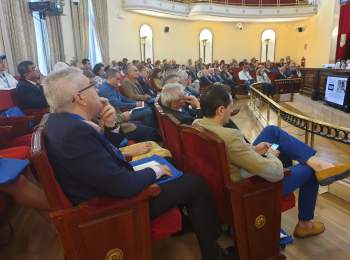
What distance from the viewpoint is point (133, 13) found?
40.4ft

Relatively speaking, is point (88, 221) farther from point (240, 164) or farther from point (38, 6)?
point (38, 6)

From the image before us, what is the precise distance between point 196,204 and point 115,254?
475 mm

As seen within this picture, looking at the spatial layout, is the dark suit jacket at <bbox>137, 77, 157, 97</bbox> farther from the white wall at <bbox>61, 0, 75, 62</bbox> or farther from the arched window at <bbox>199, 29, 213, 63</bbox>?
the arched window at <bbox>199, 29, 213, 63</bbox>

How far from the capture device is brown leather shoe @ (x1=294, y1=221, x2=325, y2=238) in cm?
194

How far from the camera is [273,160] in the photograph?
1581 mm

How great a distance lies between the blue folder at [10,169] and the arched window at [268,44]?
57.9ft

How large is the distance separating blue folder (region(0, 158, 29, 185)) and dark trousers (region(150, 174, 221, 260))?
0.90 metres

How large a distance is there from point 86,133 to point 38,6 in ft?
23.0

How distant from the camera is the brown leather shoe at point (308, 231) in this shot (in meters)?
1.94

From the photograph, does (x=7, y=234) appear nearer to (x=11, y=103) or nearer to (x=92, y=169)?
(x=92, y=169)

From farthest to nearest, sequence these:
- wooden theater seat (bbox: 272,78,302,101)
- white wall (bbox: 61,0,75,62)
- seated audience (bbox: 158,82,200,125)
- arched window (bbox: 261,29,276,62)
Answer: arched window (bbox: 261,29,276,62), wooden theater seat (bbox: 272,78,302,101), white wall (bbox: 61,0,75,62), seated audience (bbox: 158,82,200,125)

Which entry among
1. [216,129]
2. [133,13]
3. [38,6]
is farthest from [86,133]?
[133,13]

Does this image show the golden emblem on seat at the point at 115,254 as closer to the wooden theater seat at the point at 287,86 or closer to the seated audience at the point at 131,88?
the seated audience at the point at 131,88

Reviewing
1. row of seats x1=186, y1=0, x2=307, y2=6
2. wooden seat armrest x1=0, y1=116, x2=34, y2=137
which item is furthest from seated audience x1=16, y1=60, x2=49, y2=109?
row of seats x1=186, y1=0, x2=307, y2=6
